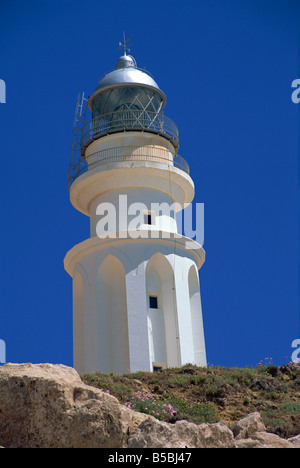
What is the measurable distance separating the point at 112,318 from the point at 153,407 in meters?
12.9

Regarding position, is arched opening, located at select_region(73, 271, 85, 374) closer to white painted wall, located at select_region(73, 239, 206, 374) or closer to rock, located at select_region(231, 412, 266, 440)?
white painted wall, located at select_region(73, 239, 206, 374)

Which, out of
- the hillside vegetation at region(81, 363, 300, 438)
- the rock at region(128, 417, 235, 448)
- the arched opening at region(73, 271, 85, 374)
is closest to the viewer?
the rock at region(128, 417, 235, 448)

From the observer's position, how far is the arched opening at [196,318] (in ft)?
95.5

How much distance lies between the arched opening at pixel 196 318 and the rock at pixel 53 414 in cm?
1837

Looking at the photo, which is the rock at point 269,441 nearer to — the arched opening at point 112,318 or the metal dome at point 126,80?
the arched opening at point 112,318

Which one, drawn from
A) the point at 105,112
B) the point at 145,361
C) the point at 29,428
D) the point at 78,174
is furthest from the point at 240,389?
the point at 105,112

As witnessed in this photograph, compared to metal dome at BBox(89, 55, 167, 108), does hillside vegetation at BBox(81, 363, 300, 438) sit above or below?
below

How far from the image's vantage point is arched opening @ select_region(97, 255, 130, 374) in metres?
27.7

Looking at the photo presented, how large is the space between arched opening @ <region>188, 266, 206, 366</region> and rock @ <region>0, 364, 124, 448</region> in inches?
723

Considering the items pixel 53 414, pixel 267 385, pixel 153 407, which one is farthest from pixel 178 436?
pixel 267 385

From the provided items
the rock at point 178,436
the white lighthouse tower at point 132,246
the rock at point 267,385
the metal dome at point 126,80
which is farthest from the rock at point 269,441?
the metal dome at point 126,80

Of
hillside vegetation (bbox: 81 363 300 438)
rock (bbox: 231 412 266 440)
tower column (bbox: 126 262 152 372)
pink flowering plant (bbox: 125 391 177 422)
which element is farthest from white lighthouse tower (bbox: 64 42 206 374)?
rock (bbox: 231 412 266 440)
